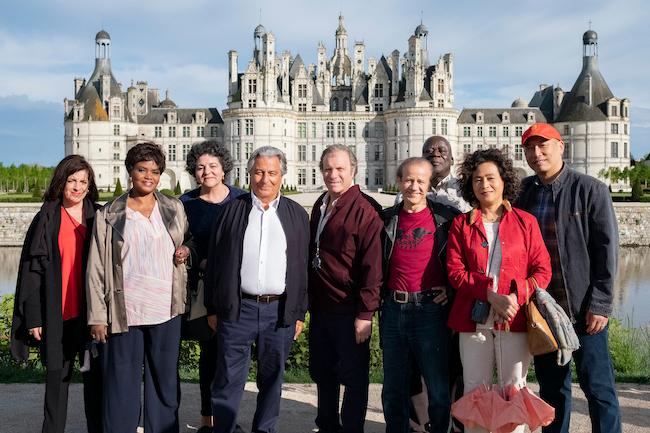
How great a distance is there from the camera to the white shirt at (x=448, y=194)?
4109mm

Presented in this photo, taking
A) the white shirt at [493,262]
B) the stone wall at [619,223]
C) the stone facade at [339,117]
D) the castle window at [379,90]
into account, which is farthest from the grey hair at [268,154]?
the castle window at [379,90]

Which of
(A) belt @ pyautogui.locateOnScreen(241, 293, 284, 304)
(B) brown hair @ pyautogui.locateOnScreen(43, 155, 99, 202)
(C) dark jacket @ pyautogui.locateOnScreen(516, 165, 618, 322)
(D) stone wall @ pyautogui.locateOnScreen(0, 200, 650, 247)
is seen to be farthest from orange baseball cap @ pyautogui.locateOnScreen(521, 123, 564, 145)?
(D) stone wall @ pyautogui.locateOnScreen(0, 200, 650, 247)

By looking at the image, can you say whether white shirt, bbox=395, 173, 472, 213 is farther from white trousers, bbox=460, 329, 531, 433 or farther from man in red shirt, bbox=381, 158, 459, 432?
white trousers, bbox=460, 329, 531, 433

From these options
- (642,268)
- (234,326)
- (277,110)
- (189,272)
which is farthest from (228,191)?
(277,110)

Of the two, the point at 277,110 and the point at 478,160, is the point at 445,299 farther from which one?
the point at 277,110

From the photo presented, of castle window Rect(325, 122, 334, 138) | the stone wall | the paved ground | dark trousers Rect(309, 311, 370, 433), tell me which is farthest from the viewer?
castle window Rect(325, 122, 334, 138)

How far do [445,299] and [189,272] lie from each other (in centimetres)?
139

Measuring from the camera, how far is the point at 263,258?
3.54m

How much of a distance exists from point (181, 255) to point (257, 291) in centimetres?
43

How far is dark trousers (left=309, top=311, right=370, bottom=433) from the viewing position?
3617mm

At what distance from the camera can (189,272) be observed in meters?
3.72

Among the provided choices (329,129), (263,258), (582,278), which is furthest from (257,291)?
(329,129)

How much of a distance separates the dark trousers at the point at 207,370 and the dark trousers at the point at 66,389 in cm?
64

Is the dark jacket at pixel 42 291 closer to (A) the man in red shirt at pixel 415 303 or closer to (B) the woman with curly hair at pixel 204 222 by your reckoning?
(B) the woman with curly hair at pixel 204 222
